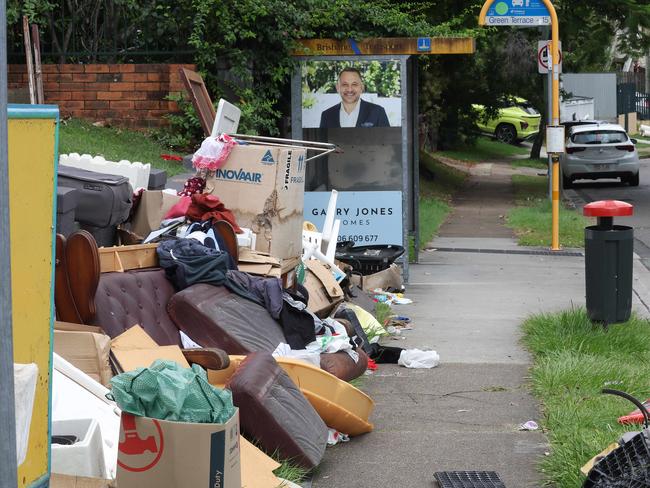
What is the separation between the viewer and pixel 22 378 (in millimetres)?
3000

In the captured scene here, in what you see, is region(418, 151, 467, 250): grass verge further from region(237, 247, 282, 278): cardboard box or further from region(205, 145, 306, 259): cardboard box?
region(237, 247, 282, 278): cardboard box

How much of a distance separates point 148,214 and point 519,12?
723 centimetres

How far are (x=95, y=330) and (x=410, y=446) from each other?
6.11ft

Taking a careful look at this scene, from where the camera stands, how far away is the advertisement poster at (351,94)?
38.4ft

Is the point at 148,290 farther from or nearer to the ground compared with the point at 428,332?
farther from the ground

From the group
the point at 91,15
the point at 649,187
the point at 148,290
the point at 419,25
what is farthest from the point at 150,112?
the point at 649,187

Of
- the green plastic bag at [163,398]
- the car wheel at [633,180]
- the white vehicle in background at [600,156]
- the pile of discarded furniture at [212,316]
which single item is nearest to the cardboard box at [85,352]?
the pile of discarded furniture at [212,316]

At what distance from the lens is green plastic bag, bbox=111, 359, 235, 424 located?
4.16m

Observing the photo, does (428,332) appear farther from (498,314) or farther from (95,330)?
(95,330)

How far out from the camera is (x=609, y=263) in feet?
26.7

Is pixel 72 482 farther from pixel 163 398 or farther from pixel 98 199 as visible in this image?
pixel 98 199

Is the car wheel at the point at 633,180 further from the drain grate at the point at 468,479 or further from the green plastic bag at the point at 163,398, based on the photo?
the green plastic bag at the point at 163,398

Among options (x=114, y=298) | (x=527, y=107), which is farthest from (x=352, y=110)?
(x=527, y=107)

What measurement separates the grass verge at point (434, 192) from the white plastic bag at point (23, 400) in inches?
488
